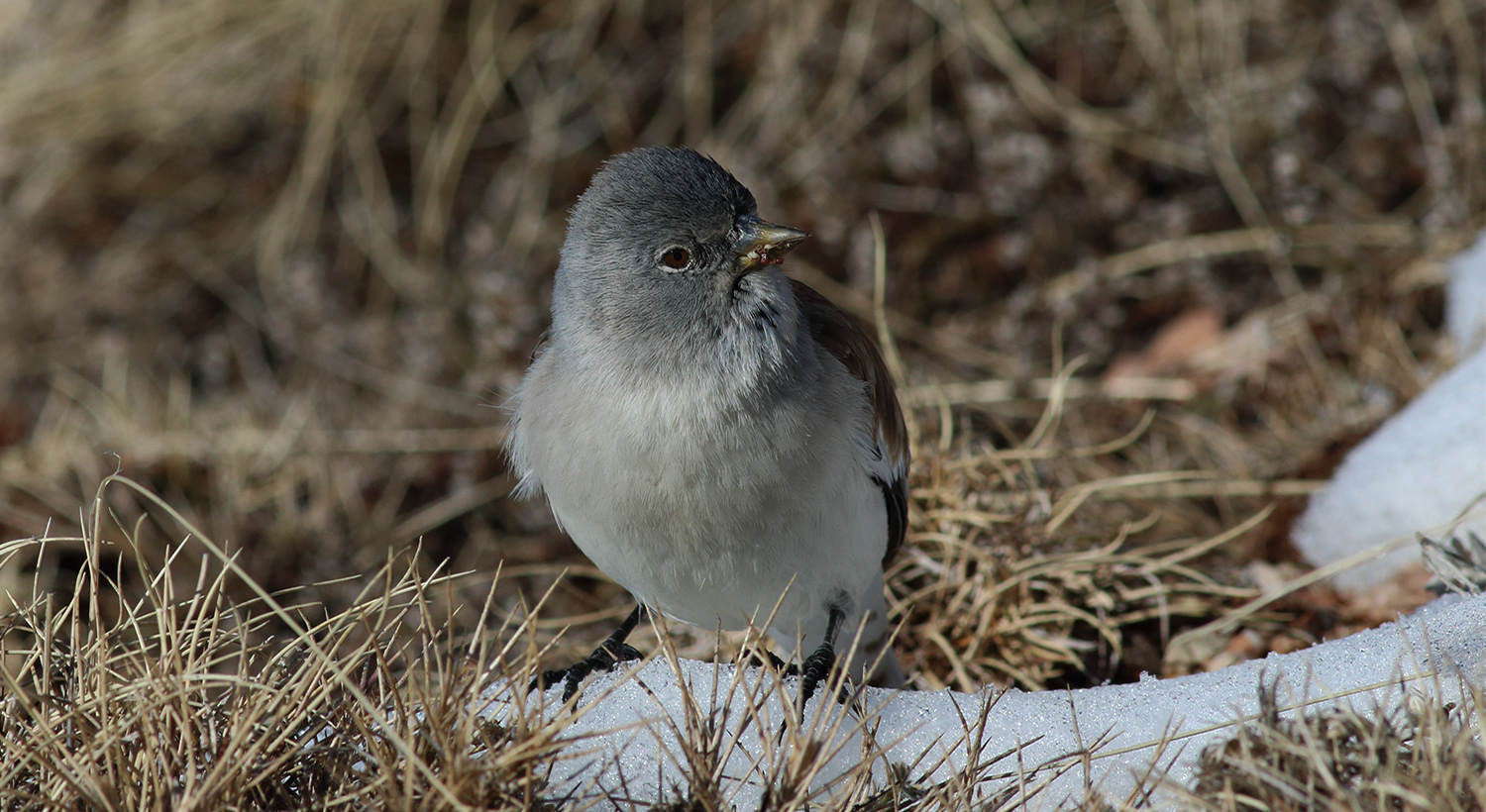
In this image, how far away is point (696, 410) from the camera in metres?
2.37

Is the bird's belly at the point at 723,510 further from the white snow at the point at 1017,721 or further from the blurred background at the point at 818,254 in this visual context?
the blurred background at the point at 818,254

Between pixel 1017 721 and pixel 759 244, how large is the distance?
1113 millimetres

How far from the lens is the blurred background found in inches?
141

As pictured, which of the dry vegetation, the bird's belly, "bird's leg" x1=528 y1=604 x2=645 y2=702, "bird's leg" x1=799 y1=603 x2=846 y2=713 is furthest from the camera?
the dry vegetation

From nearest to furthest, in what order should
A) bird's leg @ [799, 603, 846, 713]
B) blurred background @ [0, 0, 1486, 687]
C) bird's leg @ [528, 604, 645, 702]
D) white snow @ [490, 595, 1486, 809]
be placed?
1. white snow @ [490, 595, 1486, 809]
2. bird's leg @ [799, 603, 846, 713]
3. bird's leg @ [528, 604, 645, 702]
4. blurred background @ [0, 0, 1486, 687]

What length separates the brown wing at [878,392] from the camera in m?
2.75

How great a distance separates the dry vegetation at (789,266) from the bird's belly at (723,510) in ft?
1.84

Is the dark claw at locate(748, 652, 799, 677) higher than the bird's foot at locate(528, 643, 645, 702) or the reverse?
higher

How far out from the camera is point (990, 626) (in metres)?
3.16

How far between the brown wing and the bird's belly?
0.56 feet

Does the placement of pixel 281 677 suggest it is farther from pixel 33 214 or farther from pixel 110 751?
pixel 33 214

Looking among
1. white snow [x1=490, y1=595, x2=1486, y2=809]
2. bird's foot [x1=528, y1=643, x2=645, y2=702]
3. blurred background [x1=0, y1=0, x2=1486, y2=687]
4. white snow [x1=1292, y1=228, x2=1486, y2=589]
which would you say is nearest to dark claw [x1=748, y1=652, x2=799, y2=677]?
white snow [x1=490, y1=595, x2=1486, y2=809]

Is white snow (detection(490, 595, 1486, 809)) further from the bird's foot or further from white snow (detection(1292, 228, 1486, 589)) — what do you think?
white snow (detection(1292, 228, 1486, 589))

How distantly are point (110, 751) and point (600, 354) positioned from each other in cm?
115
